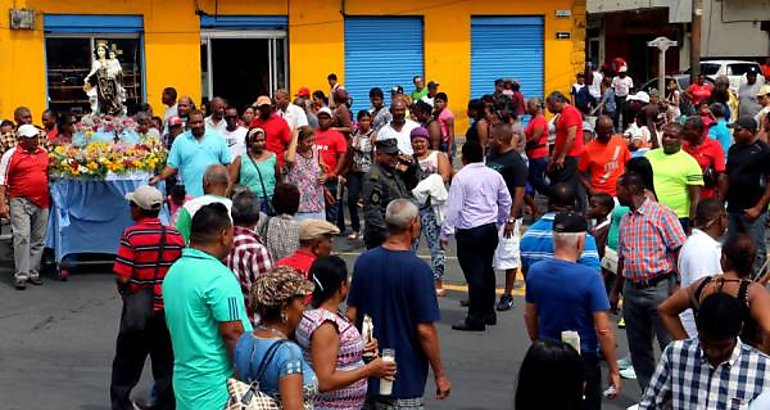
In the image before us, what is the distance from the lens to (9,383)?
9398 mm

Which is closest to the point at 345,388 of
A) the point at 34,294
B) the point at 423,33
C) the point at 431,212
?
the point at 431,212

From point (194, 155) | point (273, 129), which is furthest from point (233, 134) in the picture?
point (194, 155)

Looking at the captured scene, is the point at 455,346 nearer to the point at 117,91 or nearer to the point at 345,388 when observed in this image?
the point at 345,388

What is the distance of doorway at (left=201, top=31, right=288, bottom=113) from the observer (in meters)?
26.1

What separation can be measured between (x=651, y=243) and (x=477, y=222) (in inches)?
109

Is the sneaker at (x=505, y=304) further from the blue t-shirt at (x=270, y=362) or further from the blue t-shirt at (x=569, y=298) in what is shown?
the blue t-shirt at (x=270, y=362)

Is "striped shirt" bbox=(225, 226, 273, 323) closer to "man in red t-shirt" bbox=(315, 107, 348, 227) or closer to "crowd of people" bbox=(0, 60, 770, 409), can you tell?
"crowd of people" bbox=(0, 60, 770, 409)

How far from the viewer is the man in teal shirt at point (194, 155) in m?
12.8

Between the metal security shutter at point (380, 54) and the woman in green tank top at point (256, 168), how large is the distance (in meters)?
15.0

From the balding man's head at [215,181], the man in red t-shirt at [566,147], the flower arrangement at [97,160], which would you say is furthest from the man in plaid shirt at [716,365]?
the man in red t-shirt at [566,147]

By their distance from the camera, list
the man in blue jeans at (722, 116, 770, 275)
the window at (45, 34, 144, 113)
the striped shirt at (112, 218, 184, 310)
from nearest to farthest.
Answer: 1. the striped shirt at (112, 218, 184, 310)
2. the man in blue jeans at (722, 116, 770, 275)
3. the window at (45, 34, 144, 113)

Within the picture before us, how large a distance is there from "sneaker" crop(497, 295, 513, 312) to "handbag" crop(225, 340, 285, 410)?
651cm

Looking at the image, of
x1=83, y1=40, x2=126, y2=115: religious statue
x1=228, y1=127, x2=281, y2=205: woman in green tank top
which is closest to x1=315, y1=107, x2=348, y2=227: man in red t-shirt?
x1=228, y1=127, x2=281, y2=205: woman in green tank top

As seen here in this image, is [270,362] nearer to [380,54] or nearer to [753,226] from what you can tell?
[753,226]
